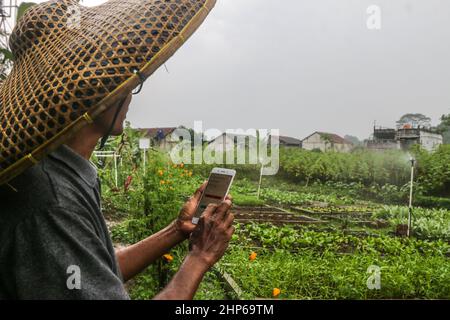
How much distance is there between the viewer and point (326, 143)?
13.2ft

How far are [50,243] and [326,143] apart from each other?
3540 mm

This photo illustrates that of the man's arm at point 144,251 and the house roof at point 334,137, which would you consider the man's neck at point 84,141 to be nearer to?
the man's arm at point 144,251

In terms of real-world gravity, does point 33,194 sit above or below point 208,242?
above

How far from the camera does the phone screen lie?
47.1 inches

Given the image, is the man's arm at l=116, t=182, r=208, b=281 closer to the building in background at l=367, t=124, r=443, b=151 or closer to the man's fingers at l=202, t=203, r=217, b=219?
the man's fingers at l=202, t=203, r=217, b=219

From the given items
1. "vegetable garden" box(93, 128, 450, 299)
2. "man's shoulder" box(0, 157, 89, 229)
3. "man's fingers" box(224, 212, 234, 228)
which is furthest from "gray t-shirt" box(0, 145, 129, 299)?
"vegetable garden" box(93, 128, 450, 299)

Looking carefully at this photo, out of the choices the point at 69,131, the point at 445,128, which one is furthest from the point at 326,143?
the point at 69,131

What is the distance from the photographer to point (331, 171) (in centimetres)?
436

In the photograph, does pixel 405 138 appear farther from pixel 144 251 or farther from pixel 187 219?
pixel 144 251

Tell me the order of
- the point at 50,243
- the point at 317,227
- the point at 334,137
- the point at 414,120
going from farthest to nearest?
1. the point at 317,227
2. the point at 334,137
3. the point at 414,120
4. the point at 50,243

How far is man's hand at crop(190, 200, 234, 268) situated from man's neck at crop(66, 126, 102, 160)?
28 cm

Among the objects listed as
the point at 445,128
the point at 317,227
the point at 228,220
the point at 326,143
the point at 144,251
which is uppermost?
the point at 445,128
